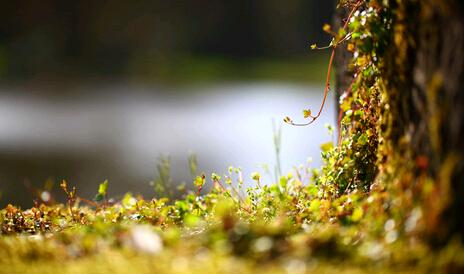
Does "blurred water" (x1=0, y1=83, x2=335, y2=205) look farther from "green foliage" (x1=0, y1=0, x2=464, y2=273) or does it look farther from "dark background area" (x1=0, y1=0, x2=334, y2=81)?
"dark background area" (x1=0, y1=0, x2=334, y2=81)

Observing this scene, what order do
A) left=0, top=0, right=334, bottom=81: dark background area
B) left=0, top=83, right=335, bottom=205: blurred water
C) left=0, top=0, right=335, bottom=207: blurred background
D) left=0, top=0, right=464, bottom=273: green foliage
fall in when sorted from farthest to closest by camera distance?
left=0, top=0, right=334, bottom=81: dark background area, left=0, top=0, right=335, bottom=207: blurred background, left=0, top=83, right=335, bottom=205: blurred water, left=0, top=0, right=464, bottom=273: green foliage

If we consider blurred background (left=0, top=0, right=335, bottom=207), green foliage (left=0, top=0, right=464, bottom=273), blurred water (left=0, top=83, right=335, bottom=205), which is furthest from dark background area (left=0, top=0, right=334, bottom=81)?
green foliage (left=0, top=0, right=464, bottom=273)

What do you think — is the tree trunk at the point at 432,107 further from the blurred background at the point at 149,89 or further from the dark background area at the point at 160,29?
the dark background area at the point at 160,29

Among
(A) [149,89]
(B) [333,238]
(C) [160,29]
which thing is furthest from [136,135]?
(C) [160,29]

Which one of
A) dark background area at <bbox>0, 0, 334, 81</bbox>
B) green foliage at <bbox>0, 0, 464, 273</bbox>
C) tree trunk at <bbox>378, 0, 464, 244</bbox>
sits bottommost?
green foliage at <bbox>0, 0, 464, 273</bbox>

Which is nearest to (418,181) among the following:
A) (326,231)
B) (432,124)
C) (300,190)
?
(432,124)

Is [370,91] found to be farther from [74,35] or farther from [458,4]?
[74,35]
